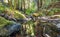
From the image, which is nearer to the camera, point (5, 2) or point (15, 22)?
point (15, 22)

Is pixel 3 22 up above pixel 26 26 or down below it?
above

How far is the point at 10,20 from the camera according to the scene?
3.28 meters

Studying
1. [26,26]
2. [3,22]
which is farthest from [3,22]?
[26,26]

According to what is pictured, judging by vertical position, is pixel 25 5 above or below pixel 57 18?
above

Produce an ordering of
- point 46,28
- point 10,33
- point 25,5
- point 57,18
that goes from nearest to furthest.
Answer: point 10,33 < point 46,28 < point 57,18 < point 25,5

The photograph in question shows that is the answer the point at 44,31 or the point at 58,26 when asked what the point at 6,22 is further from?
Result: the point at 58,26

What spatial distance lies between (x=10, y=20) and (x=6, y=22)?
0.19m

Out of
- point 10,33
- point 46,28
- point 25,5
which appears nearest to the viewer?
point 10,33

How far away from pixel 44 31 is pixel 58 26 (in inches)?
12.6

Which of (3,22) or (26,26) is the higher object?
(3,22)

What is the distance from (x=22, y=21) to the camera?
3.38 meters

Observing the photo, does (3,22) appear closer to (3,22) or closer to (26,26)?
(3,22)

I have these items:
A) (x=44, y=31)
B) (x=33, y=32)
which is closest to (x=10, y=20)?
(x=33, y=32)

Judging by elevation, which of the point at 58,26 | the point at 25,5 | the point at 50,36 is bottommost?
the point at 50,36
